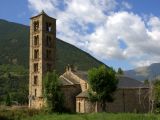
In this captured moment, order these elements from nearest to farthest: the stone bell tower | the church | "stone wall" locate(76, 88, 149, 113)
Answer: "stone wall" locate(76, 88, 149, 113) < the church < the stone bell tower

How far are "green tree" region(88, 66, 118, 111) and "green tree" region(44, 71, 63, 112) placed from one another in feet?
20.1

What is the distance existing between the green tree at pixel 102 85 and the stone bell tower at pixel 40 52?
12894 millimetres

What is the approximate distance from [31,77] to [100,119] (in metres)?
31.2

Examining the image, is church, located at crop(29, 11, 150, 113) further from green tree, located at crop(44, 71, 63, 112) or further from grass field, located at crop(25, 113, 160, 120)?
grass field, located at crop(25, 113, 160, 120)

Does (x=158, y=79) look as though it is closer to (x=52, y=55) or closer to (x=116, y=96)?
(x=116, y=96)

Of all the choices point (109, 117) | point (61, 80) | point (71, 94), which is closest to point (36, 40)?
point (61, 80)

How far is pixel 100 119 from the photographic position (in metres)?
48.2

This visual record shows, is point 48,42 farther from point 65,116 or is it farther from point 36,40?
point 65,116

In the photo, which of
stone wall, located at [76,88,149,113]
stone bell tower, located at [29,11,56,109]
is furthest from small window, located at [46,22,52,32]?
stone wall, located at [76,88,149,113]

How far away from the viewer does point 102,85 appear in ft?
211

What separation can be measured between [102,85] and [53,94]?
8.91 m

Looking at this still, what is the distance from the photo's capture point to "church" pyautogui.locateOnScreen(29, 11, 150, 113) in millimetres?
72550

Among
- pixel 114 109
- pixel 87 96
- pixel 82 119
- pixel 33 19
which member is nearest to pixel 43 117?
pixel 82 119

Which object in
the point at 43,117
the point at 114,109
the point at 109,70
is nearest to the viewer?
the point at 43,117
